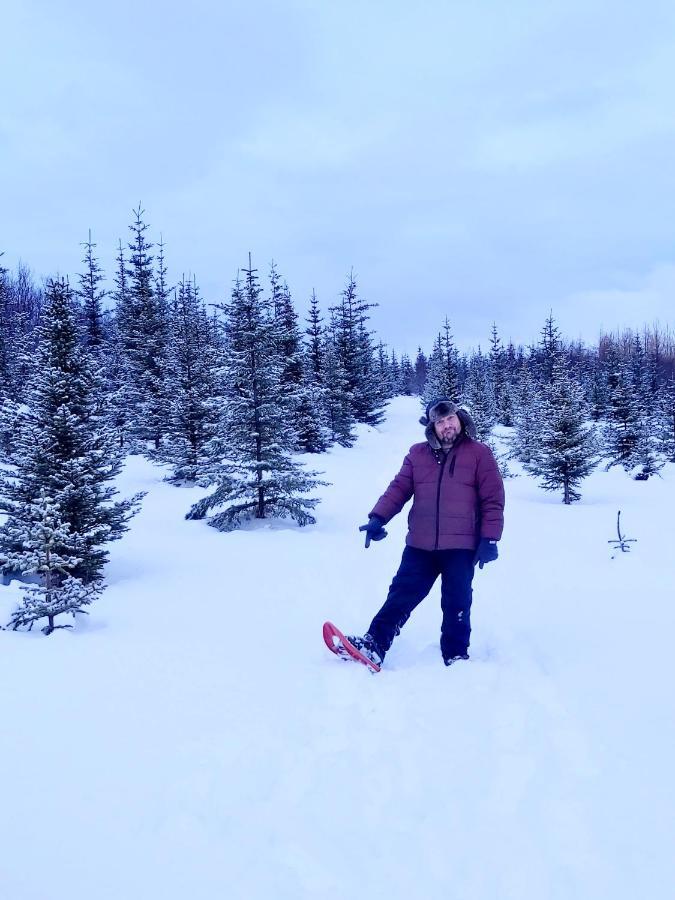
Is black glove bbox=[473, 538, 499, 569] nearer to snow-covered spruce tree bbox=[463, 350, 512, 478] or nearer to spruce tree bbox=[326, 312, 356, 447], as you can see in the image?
snow-covered spruce tree bbox=[463, 350, 512, 478]

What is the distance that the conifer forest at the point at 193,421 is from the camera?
866cm

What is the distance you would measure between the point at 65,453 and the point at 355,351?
27081 millimetres

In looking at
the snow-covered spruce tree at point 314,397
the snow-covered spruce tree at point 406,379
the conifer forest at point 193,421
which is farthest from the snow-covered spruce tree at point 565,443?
the snow-covered spruce tree at point 406,379

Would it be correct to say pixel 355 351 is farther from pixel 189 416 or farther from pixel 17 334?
pixel 17 334

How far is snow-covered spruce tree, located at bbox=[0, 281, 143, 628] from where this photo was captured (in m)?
8.62

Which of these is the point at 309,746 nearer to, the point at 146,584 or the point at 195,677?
the point at 195,677

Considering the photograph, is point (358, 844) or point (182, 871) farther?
point (358, 844)

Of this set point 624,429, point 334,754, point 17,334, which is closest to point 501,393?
point 624,429

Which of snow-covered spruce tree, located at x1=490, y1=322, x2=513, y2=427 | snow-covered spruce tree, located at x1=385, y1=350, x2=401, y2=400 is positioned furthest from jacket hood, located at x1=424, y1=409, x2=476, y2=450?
snow-covered spruce tree, located at x1=385, y1=350, x2=401, y2=400

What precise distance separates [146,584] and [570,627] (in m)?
6.05

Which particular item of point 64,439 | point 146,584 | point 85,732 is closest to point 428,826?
point 85,732

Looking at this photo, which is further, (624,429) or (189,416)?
(624,429)

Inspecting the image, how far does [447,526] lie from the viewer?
16.4 feet

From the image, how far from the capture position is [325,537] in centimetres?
1193
